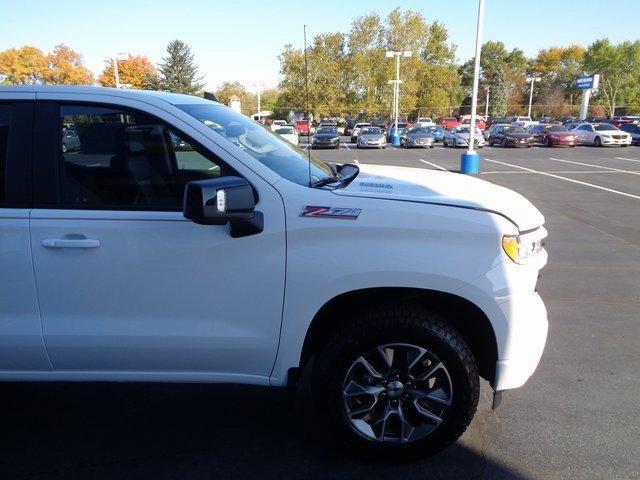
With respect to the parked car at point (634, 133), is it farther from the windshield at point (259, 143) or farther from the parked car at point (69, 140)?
the parked car at point (69, 140)

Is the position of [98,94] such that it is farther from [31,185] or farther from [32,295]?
[32,295]

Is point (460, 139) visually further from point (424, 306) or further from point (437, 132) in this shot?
point (424, 306)

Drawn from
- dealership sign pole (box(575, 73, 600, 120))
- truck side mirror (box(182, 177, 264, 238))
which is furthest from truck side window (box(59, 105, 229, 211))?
dealership sign pole (box(575, 73, 600, 120))

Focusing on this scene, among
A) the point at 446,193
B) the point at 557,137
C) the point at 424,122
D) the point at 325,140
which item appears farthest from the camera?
the point at 424,122

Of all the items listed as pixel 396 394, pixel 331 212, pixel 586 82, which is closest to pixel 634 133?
pixel 586 82

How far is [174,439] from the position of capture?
3.09 meters

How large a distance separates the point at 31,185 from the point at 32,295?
55cm

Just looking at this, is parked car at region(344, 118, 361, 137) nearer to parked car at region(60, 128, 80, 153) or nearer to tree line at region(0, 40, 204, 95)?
tree line at region(0, 40, 204, 95)

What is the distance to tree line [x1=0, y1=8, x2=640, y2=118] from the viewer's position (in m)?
47.5

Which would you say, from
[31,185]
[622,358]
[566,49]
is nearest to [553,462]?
[622,358]

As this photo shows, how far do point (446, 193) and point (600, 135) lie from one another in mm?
34551

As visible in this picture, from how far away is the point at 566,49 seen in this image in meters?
97.5

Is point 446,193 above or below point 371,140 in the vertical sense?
above

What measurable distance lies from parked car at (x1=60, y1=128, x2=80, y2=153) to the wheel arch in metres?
1.53
